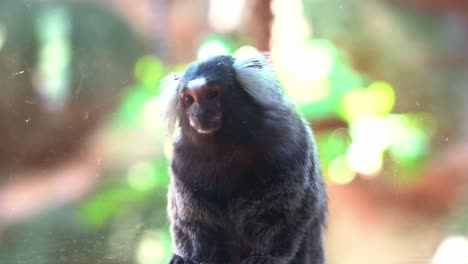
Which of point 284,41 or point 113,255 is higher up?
point 284,41

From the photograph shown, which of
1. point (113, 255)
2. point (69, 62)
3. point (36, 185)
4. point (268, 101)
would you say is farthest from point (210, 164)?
point (36, 185)

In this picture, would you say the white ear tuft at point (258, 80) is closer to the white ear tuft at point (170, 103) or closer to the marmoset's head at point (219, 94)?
the marmoset's head at point (219, 94)

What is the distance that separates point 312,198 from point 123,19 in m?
2.34

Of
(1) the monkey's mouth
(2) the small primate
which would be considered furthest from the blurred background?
(1) the monkey's mouth

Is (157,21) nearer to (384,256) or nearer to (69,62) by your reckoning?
(69,62)

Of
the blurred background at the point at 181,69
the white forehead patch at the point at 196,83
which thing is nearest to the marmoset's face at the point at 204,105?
the white forehead patch at the point at 196,83

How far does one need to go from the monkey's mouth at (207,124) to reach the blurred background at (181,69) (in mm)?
956

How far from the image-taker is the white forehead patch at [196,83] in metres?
1.95

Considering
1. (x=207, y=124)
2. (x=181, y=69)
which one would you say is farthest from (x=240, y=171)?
(x=181, y=69)

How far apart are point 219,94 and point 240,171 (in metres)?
0.28

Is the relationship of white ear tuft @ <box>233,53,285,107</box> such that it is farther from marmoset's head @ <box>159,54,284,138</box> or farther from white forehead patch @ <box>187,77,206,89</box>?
white forehead patch @ <box>187,77,206,89</box>

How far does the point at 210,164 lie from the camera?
2070mm

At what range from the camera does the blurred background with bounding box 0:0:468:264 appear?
317 cm

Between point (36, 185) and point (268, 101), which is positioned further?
point (36, 185)
